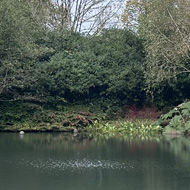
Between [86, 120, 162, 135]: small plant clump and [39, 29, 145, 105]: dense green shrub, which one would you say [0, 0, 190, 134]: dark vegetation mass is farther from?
[86, 120, 162, 135]: small plant clump

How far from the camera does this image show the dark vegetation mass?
23234 mm

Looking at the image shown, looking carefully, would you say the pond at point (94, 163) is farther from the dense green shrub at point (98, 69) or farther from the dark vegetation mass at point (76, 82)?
the dense green shrub at point (98, 69)

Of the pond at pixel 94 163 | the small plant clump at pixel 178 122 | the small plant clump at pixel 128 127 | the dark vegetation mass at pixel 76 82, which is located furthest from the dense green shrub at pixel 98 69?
the pond at pixel 94 163

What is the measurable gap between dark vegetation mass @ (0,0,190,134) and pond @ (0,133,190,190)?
2.43 meters

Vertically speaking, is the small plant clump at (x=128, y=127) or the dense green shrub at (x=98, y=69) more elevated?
the dense green shrub at (x=98, y=69)

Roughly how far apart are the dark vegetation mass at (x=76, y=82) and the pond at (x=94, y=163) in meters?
2.43

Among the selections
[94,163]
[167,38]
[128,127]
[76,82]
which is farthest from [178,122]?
[94,163]

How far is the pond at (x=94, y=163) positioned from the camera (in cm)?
1138

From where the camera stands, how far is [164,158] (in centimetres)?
Result: 1557

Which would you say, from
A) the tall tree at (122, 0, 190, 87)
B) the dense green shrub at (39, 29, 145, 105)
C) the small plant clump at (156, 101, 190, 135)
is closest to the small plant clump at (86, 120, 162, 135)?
the small plant clump at (156, 101, 190, 135)

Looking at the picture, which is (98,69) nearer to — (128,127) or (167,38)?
(128,127)

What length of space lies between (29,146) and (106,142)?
3506 mm

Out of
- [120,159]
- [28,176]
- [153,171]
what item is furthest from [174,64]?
[28,176]

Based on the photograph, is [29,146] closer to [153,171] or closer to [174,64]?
[153,171]
